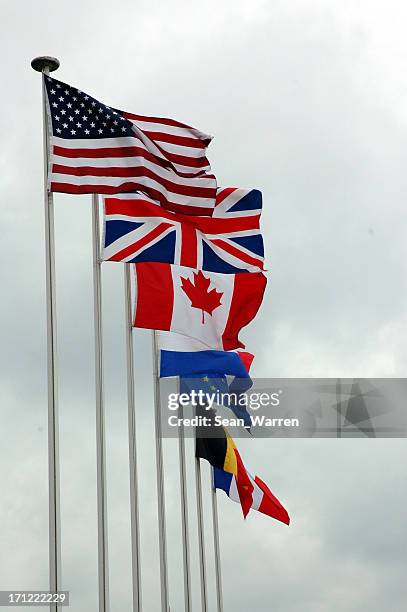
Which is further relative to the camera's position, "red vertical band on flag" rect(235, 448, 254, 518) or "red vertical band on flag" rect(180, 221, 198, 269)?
"red vertical band on flag" rect(235, 448, 254, 518)

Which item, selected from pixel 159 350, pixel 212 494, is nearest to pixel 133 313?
pixel 159 350

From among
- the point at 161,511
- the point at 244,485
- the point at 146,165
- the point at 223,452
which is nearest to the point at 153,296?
the point at 146,165

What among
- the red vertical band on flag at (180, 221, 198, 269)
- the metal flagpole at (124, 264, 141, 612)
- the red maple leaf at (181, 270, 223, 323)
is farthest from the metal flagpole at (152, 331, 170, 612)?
the red vertical band on flag at (180, 221, 198, 269)

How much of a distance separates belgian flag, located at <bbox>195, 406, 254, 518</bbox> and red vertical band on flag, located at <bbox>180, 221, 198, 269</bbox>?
7.48m

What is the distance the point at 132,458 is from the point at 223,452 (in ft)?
23.0

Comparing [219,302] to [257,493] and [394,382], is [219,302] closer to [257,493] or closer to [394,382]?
[257,493]

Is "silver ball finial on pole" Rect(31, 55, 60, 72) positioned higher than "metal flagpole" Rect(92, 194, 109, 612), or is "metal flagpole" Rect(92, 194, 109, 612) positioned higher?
"silver ball finial on pole" Rect(31, 55, 60, 72)

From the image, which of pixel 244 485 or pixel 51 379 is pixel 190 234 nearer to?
pixel 51 379

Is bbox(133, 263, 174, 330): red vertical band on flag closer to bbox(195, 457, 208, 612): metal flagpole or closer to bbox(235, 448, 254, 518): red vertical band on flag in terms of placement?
bbox(235, 448, 254, 518): red vertical band on flag

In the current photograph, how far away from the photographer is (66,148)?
16281 mm

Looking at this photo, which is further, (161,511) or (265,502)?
(265,502)

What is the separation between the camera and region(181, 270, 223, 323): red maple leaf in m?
19.0

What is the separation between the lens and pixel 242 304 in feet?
66.1

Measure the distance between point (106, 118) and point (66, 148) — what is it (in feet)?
Result: 2.85
